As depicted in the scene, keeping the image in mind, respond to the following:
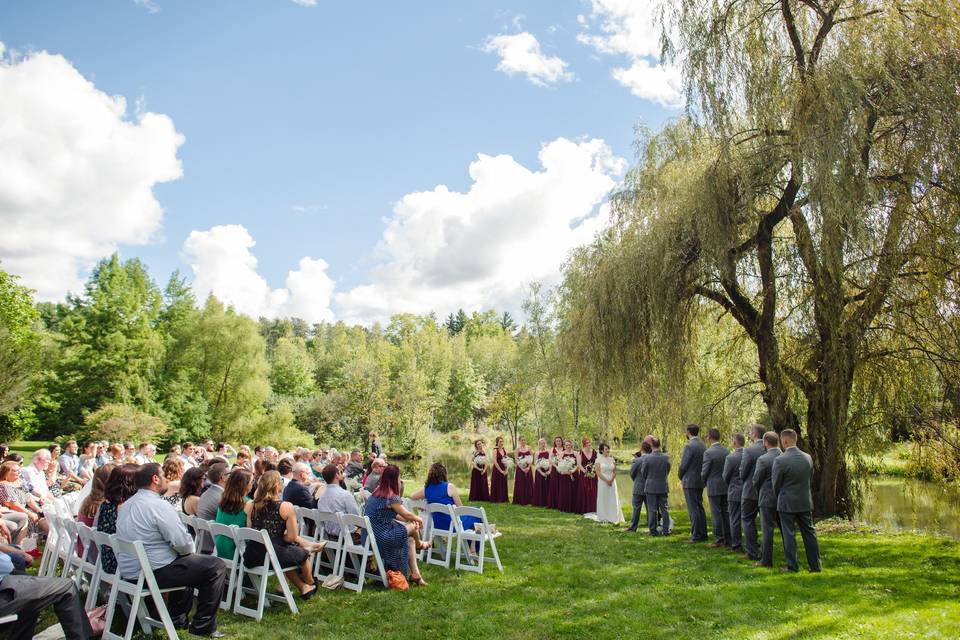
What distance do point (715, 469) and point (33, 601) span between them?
27.8 ft

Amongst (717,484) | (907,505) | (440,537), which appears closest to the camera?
(440,537)

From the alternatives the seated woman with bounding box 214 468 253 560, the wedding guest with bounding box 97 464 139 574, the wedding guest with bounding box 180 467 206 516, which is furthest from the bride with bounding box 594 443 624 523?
the wedding guest with bounding box 97 464 139 574

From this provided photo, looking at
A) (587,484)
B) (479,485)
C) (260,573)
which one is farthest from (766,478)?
(479,485)

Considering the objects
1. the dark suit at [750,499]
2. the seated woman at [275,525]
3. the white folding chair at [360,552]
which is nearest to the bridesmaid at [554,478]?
the dark suit at [750,499]

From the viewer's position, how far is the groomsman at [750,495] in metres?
8.48

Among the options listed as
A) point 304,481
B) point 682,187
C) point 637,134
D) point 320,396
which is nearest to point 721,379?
point 682,187

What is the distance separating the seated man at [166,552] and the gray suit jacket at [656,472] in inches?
287

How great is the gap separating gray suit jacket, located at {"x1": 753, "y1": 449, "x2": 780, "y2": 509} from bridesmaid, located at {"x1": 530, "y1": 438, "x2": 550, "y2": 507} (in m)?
6.38

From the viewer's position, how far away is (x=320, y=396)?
1737 inches

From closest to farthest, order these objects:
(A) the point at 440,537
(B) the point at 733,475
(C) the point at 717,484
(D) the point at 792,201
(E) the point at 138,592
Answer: (E) the point at 138,592 → (A) the point at 440,537 → (B) the point at 733,475 → (C) the point at 717,484 → (D) the point at 792,201

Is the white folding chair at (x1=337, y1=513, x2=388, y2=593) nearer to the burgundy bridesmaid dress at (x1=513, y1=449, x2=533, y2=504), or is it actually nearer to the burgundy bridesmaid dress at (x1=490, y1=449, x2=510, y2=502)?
the burgundy bridesmaid dress at (x1=513, y1=449, x2=533, y2=504)

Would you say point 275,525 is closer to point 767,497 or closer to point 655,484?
point 767,497

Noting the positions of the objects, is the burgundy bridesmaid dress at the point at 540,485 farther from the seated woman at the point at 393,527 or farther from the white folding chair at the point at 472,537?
the seated woman at the point at 393,527

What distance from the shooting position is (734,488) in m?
9.00
